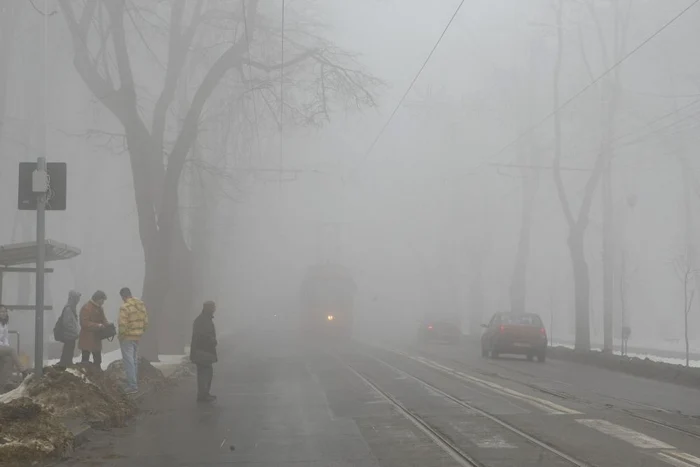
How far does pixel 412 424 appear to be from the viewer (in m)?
12.8

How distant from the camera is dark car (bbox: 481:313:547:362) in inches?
1216

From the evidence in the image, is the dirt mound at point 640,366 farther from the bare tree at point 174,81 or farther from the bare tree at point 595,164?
the bare tree at point 174,81

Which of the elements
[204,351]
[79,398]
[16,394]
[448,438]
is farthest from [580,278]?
[16,394]

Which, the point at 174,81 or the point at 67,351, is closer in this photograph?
the point at 67,351

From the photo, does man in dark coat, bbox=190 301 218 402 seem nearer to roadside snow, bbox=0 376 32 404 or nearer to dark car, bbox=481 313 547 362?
roadside snow, bbox=0 376 32 404

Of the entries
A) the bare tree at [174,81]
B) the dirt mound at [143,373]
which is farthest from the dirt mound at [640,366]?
the dirt mound at [143,373]

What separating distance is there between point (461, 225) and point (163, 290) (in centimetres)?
3257

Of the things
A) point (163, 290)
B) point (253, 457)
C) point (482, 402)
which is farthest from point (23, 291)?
point (253, 457)

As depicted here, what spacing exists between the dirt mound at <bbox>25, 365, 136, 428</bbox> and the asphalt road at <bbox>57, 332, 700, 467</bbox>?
352mm

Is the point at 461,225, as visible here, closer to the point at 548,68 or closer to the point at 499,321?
the point at 548,68

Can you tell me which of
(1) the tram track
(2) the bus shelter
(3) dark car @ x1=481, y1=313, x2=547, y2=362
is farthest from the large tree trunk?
(2) the bus shelter

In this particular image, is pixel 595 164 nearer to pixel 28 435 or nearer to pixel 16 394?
pixel 16 394

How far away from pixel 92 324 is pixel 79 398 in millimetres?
4373

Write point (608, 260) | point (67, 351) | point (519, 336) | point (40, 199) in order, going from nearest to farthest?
point (40, 199)
point (67, 351)
point (519, 336)
point (608, 260)
